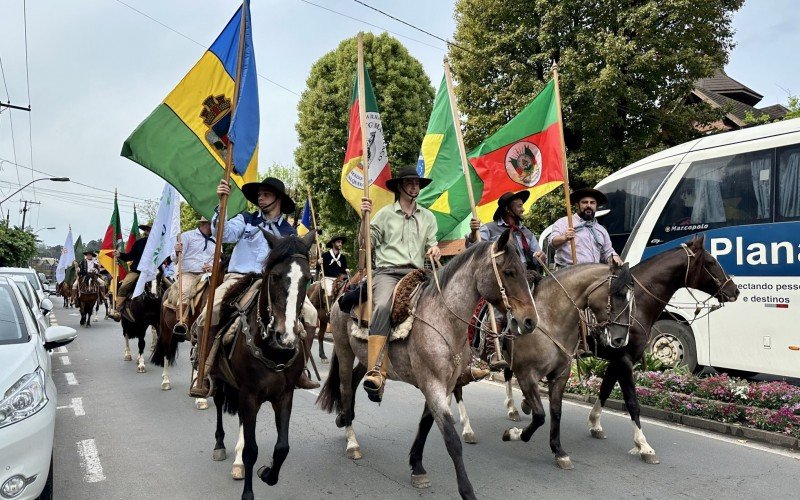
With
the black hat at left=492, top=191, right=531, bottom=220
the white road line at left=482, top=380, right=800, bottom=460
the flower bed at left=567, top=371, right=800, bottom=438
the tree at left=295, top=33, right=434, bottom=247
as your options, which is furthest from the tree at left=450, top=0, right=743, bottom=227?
the white road line at left=482, top=380, right=800, bottom=460

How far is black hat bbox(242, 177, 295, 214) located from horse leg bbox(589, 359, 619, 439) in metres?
3.90

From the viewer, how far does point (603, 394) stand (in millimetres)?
6438

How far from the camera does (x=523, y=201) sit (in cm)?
739

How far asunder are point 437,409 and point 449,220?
3352 mm

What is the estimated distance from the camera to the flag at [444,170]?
→ 7062mm

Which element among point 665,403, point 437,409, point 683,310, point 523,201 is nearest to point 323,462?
point 437,409

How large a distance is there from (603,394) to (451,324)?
2.71m

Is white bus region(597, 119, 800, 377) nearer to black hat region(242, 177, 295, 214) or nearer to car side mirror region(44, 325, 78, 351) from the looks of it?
black hat region(242, 177, 295, 214)

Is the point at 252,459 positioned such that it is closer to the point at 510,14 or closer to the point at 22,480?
the point at 22,480

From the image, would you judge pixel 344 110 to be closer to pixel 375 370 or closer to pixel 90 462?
pixel 90 462

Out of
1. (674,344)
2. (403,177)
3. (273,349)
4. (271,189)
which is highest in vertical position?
(403,177)

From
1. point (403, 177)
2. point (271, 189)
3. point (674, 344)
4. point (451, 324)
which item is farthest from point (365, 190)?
point (674, 344)

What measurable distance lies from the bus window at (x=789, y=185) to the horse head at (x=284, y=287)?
751cm

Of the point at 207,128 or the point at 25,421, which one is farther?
the point at 207,128
